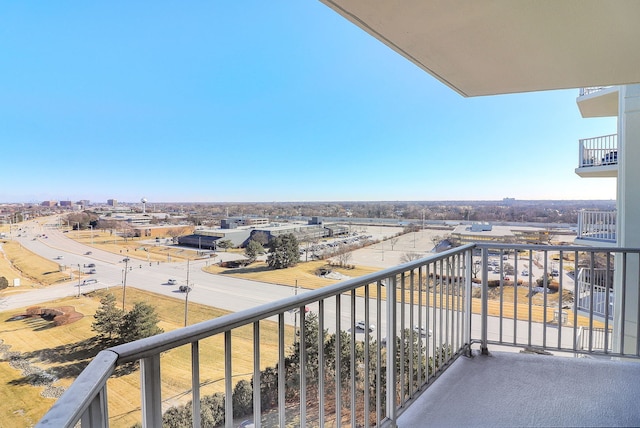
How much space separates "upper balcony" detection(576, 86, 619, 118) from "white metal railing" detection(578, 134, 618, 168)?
20.3 inches

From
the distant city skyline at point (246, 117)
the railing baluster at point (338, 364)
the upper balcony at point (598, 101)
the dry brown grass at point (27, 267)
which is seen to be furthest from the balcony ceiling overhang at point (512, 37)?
the upper balcony at point (598, 101)

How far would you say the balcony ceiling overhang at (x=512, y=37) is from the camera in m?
1.42

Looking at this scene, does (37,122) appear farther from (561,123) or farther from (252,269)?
(561,123)

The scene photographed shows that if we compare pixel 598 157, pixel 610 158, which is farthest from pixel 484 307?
pixel 598 157

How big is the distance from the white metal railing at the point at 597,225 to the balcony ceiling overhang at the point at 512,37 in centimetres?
431

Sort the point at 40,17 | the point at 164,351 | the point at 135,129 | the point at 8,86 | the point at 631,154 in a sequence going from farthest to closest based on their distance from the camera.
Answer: the point at 135,129 → the point at 631,154 → the point at 8,86 → the point at 40,17 → the point at 164,351

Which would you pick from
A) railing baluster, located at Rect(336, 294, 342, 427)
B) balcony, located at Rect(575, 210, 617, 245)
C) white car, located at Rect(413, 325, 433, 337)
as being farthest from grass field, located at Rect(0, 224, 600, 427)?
balcony, located at Rect(575, 210, 617, 245)

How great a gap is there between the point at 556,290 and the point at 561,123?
646cm

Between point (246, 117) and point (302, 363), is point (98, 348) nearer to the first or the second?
point (302, 363)

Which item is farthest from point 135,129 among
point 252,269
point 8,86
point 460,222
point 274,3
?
point 460,222

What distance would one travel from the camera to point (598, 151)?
5.94 meters

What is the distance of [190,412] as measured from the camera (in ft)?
2.62

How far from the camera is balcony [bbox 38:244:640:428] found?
2.46 ft

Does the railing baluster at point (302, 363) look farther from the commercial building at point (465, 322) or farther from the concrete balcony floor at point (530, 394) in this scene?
the concrete balcony floor at point (530, 394)
